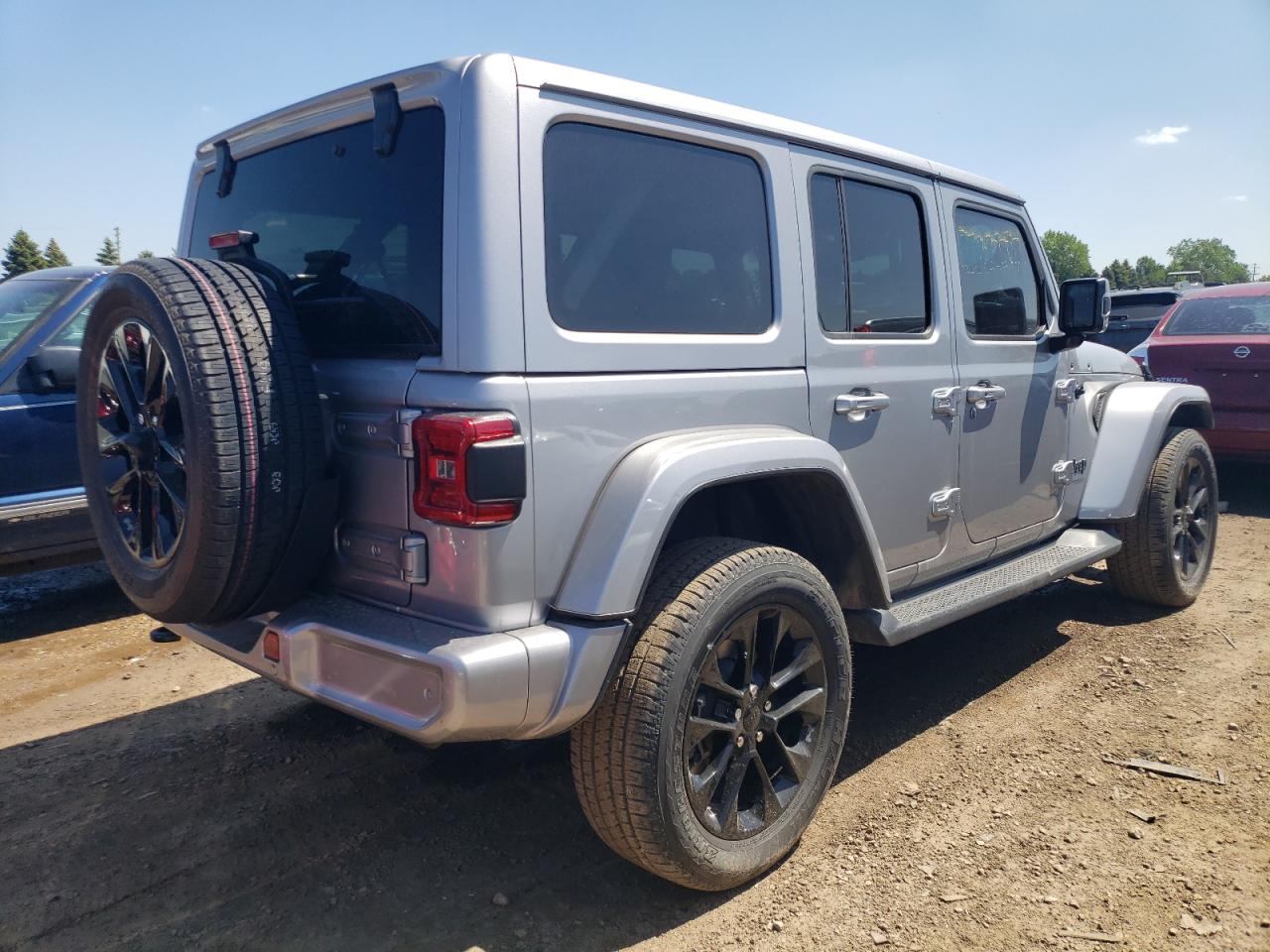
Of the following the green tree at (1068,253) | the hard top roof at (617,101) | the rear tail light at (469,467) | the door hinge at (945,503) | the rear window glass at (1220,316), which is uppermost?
the green tree at (1068,253)

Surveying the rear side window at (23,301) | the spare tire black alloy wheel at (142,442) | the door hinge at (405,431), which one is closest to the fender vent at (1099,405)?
the door hinge at (405,431)

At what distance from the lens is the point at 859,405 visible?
2986 millimetres

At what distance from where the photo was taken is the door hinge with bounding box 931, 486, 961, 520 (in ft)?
11.1

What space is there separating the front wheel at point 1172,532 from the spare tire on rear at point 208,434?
3.94m

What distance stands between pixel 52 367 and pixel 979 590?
4.48m

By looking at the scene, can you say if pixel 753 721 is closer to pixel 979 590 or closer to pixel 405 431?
pixel 405 431

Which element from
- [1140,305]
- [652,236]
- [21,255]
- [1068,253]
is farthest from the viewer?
[1068,253]

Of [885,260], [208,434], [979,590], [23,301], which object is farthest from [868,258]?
[23,301]

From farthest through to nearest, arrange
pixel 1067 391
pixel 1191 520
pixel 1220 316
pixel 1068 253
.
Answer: pixel 1068 253 → pixel 1220 316 → pixel 1191 520 → pixel 1067 391

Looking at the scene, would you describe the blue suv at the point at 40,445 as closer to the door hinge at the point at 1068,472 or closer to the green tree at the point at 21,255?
the door hinge at the point at 1068,472

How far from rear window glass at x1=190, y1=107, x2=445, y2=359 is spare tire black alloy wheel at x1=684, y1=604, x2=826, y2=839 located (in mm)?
1154

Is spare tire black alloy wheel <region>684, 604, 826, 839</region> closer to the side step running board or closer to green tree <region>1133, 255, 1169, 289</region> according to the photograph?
the side step running board

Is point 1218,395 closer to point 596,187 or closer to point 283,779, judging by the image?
point 596,187

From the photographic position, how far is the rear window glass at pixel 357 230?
223cm
